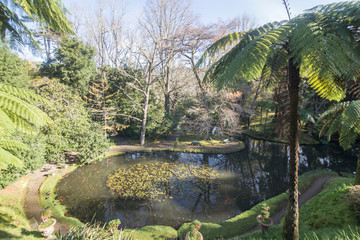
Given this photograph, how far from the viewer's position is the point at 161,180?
10805 millimetres

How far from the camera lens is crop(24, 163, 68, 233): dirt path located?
656cm

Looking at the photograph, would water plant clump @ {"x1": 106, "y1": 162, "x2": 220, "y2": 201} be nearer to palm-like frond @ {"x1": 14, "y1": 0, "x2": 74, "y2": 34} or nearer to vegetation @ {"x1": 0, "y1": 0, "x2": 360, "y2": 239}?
vegetation @ {"x1": 0, "y1": 0, "x2": 360, "y2": 239}

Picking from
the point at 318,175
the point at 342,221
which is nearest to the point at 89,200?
the point at 342,221

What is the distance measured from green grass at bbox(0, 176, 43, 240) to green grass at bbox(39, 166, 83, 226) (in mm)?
792

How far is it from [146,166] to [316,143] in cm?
1993

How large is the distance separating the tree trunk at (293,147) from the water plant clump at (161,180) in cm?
631

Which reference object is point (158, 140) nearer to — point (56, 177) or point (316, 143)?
point (56, 177)

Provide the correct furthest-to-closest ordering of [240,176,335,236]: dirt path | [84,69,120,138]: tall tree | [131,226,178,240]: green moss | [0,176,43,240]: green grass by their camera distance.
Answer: [84,69,120,138]: tall tree → [240,176,335,236]: dirt path → [131,226,178,240]: green moss → [0,176,43,240]: green grass

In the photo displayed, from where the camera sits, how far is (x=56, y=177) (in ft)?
34.3

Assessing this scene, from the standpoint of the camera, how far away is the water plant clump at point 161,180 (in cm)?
946

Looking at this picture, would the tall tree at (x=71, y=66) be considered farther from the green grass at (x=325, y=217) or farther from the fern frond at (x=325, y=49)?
the fern frond at (x=325, y=49)

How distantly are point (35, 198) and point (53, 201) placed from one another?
1.00 metres

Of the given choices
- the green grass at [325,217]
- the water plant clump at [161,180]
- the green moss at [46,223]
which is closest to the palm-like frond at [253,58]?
the green grass at [325,217]

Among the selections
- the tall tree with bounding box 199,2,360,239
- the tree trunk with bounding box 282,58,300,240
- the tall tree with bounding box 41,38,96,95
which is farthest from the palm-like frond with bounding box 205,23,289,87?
the tall tree with bounding box 41,38,96,95
